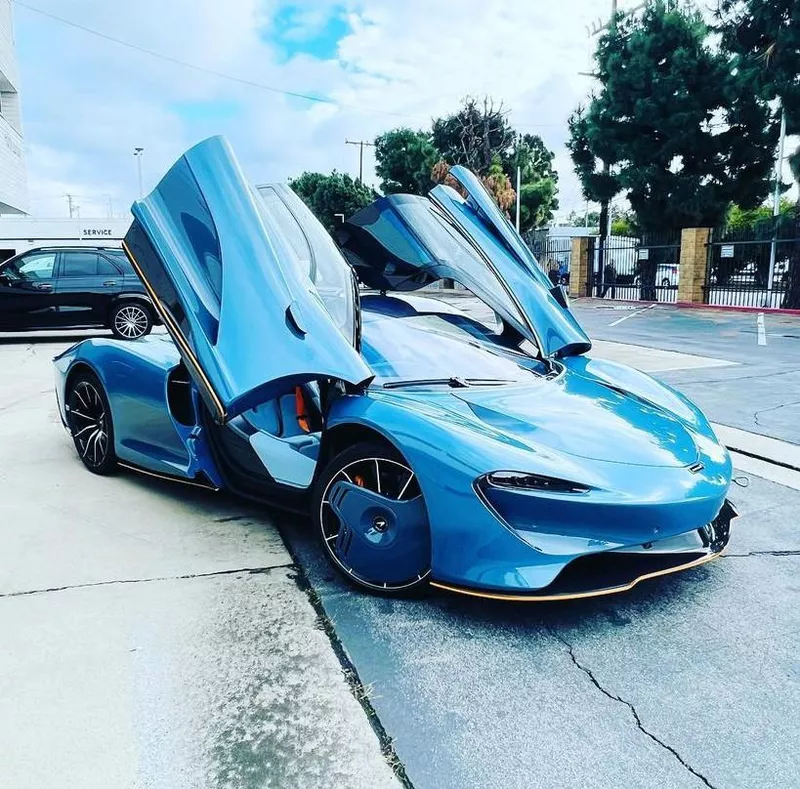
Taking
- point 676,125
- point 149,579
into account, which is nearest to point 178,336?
point 149,579

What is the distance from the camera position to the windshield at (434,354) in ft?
11.2

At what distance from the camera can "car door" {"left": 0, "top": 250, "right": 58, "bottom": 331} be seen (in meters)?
11.8

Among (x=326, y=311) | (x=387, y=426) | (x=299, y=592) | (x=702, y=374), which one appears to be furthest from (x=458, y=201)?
(x=702, y=374)

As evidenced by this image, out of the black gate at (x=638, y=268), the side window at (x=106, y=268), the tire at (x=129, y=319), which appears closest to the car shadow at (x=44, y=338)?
the tire at (x=129, y=319)

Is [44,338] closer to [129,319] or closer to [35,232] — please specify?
[129,319]

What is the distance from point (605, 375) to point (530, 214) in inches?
1580

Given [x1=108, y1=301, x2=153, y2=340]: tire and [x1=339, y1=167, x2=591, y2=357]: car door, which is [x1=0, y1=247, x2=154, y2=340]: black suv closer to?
[x1=108, y1=301, x2=153, y2=340]: tire

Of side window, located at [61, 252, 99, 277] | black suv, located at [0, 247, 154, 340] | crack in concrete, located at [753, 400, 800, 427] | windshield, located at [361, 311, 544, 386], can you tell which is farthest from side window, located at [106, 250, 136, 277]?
crack in concrete, located at [753, 400, 800, 427]

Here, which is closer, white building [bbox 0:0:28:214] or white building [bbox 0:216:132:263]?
white building [bbox 0:0:28:214]

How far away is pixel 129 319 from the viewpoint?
40.2 ft

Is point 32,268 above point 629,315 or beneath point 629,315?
above

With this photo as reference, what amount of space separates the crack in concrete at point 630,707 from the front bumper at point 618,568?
8.0 inches

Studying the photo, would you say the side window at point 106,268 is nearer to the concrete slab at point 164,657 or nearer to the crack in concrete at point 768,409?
the concrete slab at point 164,657

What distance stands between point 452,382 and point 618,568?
1124 mm
